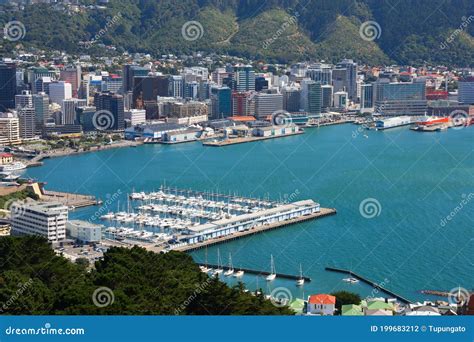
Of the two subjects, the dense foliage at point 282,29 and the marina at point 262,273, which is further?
the dense foliage at point 282,29

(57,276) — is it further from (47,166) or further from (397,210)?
(47,166)

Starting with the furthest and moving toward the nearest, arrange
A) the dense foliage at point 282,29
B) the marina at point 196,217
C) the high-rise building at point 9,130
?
the dense foliage at point 282,29, the high-rise building at point 9,130, the marina at point 196,217

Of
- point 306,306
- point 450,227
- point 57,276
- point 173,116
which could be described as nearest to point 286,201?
point 450,227

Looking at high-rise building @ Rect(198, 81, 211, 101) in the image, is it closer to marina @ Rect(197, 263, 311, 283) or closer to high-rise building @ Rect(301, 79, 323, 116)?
high-rise building @ Rect(301, 79, 323, 116)

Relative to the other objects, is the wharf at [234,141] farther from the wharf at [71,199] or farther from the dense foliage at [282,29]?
the dense foliage at [282,29]

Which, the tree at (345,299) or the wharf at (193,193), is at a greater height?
the tree at (345,299)

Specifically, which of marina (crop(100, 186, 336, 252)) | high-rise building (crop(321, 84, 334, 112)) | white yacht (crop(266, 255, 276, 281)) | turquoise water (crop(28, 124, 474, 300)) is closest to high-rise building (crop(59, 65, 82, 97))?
high-rise building (crop(321, 84, 334, 112))

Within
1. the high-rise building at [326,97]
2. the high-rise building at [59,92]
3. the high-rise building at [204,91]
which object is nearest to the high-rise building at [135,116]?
the high-rise building at [59,92]
